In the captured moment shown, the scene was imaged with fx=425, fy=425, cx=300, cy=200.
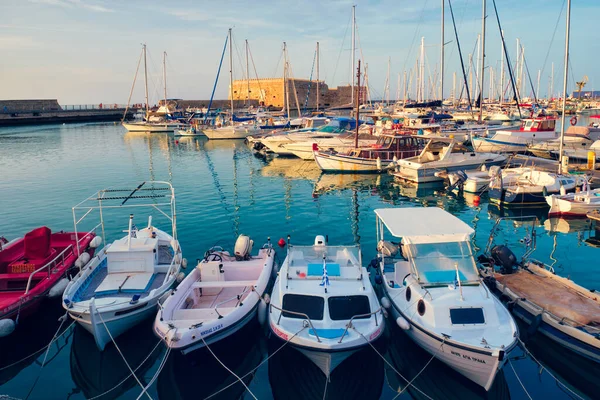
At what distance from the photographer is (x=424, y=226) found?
11641mm

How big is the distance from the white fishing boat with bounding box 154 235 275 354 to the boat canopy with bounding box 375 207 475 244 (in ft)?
13.2

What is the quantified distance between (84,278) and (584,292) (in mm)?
13628

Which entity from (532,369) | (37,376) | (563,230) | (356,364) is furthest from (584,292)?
(37,376)

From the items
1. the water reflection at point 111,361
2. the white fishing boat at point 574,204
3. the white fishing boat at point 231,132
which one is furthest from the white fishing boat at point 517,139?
the water reflection at point 111,361

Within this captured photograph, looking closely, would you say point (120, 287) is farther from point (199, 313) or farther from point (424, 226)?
point (424, 226)

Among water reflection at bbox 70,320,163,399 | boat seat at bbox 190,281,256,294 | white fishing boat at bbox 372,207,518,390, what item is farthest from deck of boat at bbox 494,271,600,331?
water reflection at bbox 70,320,163,399

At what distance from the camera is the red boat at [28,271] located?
11.2m

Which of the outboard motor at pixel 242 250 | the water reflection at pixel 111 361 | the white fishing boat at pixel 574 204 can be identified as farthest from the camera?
the white fishing boat at pixel 574 204

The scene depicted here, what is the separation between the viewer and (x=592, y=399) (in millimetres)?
8703

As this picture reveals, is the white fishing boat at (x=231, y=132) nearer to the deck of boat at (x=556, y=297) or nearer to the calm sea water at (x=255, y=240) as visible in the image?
the calm sea water at (x=255, y=240)

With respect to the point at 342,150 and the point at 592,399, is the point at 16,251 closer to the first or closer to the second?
the point at 592,399

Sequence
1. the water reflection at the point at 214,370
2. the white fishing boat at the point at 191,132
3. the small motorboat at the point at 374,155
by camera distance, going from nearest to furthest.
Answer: the water reflection at the point at 214,370 < the small motorboat at the point at 374,155 < the white fishing boat at the point at 191,132

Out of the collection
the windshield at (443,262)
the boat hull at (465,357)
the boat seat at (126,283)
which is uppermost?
the windshield at (443,262)

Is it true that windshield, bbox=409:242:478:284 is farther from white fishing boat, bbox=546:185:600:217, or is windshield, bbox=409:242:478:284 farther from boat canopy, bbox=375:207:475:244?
white fishing boat, bbox=546:185:600:217
